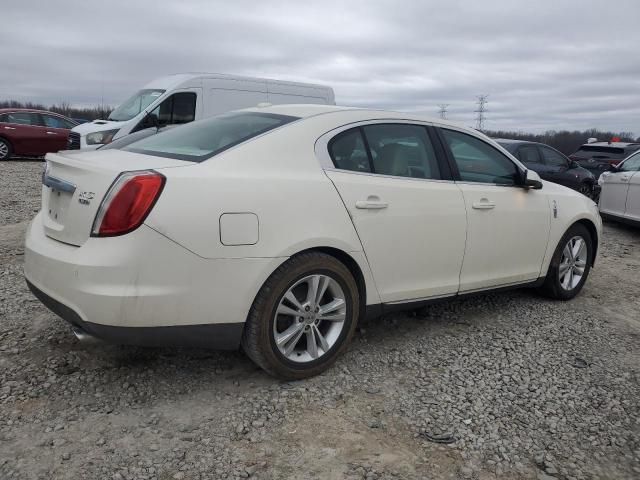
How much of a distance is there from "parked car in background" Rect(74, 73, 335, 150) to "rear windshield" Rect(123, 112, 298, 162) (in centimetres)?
809

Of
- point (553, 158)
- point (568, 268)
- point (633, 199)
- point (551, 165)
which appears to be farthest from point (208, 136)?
point (553, 158)

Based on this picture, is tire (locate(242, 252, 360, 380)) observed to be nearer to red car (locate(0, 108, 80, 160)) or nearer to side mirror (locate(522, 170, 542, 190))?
side mirror (locate(522, 170, 542, 190))

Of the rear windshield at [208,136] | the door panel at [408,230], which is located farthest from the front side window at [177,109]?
the door panel at [408,230]

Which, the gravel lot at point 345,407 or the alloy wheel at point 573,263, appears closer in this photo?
the gravel lot at point 345,407

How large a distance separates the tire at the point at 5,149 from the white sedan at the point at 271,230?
569 inches

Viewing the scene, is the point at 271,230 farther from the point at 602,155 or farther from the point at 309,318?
the point at 602,155

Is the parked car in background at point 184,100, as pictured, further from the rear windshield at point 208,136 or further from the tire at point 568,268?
the rear windshield at point 208,136

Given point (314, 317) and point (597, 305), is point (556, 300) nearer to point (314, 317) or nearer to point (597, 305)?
point (597, 305)

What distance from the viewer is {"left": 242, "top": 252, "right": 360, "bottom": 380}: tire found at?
296 cm

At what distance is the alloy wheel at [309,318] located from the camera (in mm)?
3090

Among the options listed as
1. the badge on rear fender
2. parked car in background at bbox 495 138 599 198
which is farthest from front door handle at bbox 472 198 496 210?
parked car in background at bbox 495 138 599 198

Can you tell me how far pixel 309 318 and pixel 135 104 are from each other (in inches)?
428

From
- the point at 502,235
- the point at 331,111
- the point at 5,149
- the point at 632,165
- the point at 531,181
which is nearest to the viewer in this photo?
the point at 331,111

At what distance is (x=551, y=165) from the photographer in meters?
12.4
